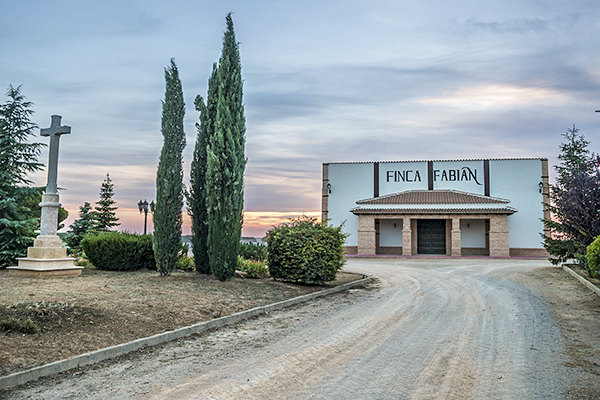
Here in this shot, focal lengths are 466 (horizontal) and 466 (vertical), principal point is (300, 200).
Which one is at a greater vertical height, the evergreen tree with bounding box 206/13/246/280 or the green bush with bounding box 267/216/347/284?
the evergreen tree with bounding box 206/13/246/280

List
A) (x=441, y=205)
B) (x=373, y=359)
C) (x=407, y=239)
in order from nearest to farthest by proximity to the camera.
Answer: (x=373, y=359)
(x=407, y=239)
(x=441, y=205)

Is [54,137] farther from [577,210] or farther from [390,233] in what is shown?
[390,233]

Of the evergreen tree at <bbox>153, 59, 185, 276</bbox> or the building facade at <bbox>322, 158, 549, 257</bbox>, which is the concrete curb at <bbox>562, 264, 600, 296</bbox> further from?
the building facade at <bbox>322, 158, 549, 257</bbox>

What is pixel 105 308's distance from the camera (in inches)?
330

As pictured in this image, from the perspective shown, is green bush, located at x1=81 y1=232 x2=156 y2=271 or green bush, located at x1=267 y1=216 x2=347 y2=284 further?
green bush, located at x1=81 y1=232 x2=156 y2=271

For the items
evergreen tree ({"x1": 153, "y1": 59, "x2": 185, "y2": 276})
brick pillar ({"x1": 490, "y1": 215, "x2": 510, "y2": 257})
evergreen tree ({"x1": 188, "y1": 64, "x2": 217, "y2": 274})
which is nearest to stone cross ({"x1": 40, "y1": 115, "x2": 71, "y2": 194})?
evergreen tree ({"x1": 153, "y1": 59, "x2": 185, "y2": 276})

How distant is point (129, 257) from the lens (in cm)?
1548

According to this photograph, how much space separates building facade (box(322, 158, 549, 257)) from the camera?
34.7 meters

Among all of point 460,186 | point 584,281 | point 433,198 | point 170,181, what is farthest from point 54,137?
point 460,186

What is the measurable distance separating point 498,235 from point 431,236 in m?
5.03

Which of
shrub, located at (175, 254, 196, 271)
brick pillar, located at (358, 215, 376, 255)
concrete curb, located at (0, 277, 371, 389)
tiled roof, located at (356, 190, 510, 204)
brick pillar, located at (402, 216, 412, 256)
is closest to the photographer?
concrete curb, located at (0, 277, 371, 389)

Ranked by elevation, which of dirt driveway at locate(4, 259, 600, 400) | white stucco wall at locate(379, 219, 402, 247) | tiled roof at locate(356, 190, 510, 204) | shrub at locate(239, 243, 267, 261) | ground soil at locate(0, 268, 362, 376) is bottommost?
dirt driveway at locate(4, 259, 600, 400)

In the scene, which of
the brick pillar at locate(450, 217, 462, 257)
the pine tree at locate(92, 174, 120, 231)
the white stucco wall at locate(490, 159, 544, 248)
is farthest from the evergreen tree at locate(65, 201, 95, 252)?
the white stucco wall at locate(490, 159, 544, 248)

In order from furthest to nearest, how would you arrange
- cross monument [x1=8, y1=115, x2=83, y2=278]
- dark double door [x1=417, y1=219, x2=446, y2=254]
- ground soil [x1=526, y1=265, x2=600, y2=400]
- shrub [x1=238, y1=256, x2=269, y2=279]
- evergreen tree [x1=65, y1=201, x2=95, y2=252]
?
1. dark double door [x1=417, y1=219, x2=446, y2=254]
2. evergreen tree [x1=65, y1=201, x2=95, y2=252]
3. shrub [x1=238, y1=256, x2=269, y2=279]
4. cross monument [x1=8, y1=115, x2=83, y2=278]
5. ground soil [x1=526, y1=265, x2=600, y2=400]
